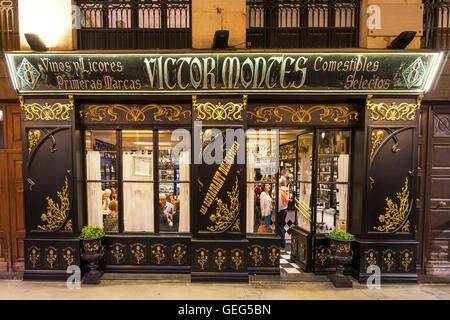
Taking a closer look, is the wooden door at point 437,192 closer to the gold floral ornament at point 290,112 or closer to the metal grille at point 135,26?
the gold floral ornament at point 290,112

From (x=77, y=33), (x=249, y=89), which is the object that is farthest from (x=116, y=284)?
(x=77, y=33)

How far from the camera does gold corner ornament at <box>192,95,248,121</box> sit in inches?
203

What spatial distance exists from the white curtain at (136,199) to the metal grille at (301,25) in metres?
3.84

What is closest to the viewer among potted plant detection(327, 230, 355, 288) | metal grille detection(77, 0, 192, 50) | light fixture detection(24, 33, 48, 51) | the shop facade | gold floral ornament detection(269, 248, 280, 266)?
light fixture detection(24, 33, 48, 51)

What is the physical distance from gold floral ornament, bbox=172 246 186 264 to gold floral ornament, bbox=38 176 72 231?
2536mm

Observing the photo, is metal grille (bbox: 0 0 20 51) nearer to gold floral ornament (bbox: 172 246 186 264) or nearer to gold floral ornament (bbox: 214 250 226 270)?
gold floral ornament (bbox: 172 246 186 264)

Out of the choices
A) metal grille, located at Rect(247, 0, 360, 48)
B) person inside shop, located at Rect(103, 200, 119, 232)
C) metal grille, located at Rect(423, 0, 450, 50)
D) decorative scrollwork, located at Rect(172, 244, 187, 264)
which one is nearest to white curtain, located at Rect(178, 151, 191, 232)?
decorative scrollwork, located at Rect(172, 244, 187, 264)

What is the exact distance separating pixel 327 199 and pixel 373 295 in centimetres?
207

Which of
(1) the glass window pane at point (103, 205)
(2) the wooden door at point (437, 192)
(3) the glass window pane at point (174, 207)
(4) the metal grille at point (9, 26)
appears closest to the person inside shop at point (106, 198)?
(1) the glass window pane at point (103, 205)

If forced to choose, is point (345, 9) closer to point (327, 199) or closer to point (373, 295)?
point (327, 199)

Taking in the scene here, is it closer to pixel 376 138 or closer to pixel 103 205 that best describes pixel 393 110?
pixel 376 138

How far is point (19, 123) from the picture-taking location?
567 cm

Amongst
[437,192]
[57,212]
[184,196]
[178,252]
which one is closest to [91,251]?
[57,212]

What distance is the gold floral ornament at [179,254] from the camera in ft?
18.4
